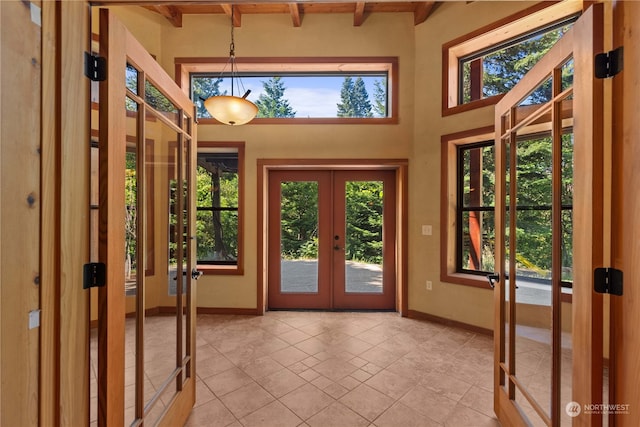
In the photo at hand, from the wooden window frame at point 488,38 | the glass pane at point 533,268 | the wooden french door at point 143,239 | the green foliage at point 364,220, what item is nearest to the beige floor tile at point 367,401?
the glass pane at point 533,268

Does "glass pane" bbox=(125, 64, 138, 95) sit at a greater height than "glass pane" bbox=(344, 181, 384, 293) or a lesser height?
greater

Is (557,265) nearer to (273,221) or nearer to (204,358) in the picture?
(204,358)

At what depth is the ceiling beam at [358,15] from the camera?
130 inches

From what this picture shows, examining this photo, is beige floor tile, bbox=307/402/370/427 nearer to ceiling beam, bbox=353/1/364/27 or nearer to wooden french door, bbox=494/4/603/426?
wooden french door, bbox=494/4/603/426

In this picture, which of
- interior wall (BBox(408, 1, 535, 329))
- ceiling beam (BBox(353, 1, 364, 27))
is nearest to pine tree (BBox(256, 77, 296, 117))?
ceiling beam (BBox(353, 1, 364, 27))

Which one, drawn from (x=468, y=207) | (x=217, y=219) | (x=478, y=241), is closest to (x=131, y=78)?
(x=217, y=219)

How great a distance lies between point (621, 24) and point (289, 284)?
12.1ft

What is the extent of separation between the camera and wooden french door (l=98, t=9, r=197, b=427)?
1.07m

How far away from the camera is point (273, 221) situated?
12.6 ft

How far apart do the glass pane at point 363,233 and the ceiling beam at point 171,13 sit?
317 centimetres

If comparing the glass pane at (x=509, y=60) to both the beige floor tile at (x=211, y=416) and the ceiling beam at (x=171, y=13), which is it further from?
the beige floor tile at (x=211, y=416)

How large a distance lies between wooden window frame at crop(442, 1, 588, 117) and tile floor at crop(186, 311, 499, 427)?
2.70 meters

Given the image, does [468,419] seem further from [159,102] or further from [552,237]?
[159,102]

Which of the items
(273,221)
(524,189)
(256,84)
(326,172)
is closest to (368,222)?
(326,172)
